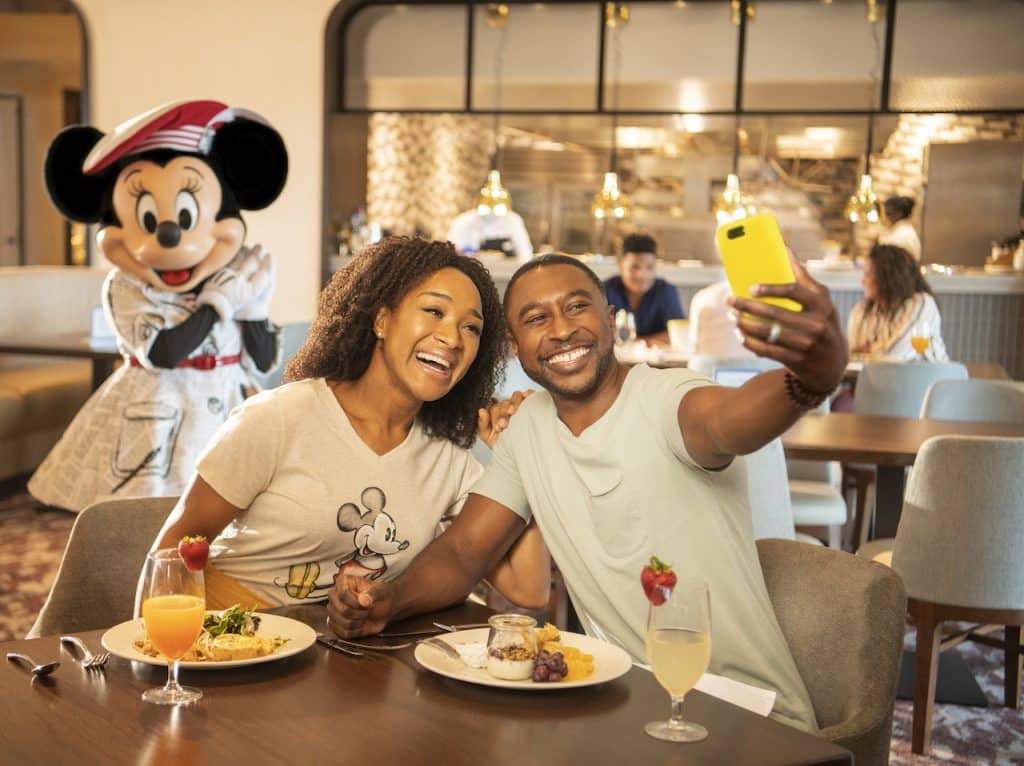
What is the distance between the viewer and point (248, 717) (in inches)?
57.6

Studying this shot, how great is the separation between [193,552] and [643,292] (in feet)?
17.8

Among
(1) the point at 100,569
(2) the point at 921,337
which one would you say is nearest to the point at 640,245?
(2) the point at 921,337

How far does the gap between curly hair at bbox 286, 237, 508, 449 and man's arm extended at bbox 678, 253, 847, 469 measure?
0.49m

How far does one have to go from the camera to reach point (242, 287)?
175 inches

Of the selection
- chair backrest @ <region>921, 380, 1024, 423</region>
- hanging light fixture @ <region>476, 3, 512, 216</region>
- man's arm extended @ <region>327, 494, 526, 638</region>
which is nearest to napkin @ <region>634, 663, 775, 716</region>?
man's arm extended @ <region>327, 494, 526, 638</region>

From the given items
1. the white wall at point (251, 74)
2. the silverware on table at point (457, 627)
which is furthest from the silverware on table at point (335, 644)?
the white wall at point (251, 74)

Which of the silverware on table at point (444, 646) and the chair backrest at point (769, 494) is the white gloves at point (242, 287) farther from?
the silverware on table at point (444, 646)

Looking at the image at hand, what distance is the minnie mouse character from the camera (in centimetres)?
429

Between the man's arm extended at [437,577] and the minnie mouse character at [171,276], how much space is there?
250 centimetres

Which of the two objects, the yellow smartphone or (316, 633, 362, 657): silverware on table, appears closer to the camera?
the yellow smartphone

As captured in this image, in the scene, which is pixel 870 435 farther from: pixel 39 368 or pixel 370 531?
pixel 39 368

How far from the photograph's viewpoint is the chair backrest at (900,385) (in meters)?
4.82

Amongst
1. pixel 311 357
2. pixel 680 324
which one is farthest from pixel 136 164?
pixel 680 324

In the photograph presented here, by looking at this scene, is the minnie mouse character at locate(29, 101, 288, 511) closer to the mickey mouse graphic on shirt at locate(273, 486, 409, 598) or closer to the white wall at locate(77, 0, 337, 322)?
the mickey mouse graphic on shirt at locate(273, 486, 409, 598)
